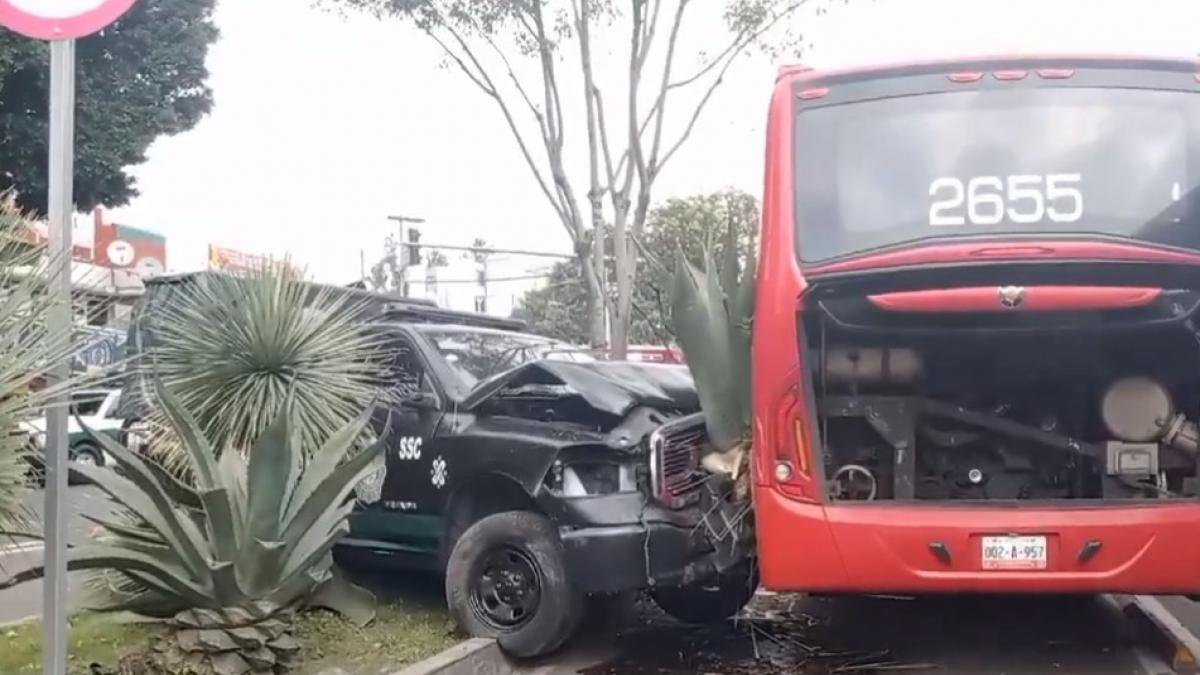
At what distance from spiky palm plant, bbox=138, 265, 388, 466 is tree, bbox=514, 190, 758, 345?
1.98 m

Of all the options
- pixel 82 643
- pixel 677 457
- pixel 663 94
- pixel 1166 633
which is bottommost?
pixel 1166 633

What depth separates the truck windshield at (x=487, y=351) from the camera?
851 cm

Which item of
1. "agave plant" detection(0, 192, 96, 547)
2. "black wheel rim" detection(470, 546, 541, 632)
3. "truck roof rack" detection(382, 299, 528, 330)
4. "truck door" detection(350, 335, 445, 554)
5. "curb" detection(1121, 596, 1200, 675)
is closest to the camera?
"agave plant" detection(0, 192, 96, 547)

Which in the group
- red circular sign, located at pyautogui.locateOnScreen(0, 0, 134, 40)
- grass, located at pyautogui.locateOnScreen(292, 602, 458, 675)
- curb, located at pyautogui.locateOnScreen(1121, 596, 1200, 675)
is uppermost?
red circular sign, located at pyautogui.locateOnScreen(0, 0, 134, 40)

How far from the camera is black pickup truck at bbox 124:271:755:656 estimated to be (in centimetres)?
695

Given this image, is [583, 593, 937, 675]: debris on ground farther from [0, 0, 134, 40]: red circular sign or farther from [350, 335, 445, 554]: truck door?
[0, 0, 134, 40]: red circular sign

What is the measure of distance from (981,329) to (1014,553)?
112 centimetres

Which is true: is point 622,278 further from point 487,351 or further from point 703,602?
point 703,602

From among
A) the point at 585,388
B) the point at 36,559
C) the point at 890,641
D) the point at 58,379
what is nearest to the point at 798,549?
the point at 585,388

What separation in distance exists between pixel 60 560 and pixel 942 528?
3776 millimetres

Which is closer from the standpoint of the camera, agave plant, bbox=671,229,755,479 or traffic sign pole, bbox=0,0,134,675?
traffic sign pole, bbox=0,0,134,675

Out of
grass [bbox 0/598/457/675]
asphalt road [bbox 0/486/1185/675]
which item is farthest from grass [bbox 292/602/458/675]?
asphalt road [bbox 0/486/1185/675]

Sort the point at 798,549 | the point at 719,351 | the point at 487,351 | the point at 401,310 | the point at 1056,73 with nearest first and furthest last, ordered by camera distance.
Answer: the point at 798,549, the point at 1056,73, the point at 719,351, the point at 487,351, the point at 401,310

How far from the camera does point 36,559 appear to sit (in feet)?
30.1
